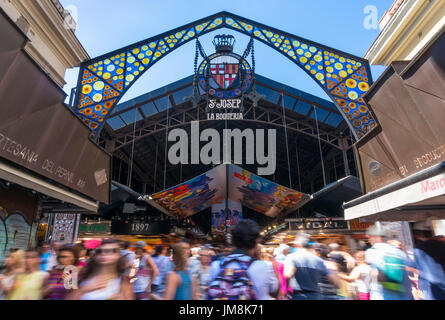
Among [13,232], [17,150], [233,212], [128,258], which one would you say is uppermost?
[233,212]

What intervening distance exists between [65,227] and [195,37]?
8.24m

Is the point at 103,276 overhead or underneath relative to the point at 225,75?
underneath

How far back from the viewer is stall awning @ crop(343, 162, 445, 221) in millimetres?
3918

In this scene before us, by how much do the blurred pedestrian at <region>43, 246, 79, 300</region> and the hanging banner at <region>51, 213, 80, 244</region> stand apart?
6.58 metres

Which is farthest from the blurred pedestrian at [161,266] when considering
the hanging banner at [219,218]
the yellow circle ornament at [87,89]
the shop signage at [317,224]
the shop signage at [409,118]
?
the hanging banner at [219,218]

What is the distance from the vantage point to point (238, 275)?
6.94ft

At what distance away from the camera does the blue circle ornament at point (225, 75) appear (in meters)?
9.82

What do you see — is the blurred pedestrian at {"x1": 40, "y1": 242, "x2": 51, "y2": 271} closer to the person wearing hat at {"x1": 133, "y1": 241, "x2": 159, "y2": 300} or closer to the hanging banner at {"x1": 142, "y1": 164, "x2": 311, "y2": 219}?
the person wearing hat at {"x1": 133, "y1": 241, "x2": 159, "y2": 300}

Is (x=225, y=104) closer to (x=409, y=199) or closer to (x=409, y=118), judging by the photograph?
(x=409, y=118)

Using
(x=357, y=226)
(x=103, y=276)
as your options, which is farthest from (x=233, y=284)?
(x=357, y=226)

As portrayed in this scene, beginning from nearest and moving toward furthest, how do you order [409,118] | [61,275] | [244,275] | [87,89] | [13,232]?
[244,275]
[61,275]
[409,118]
[13,232]
[87,89]
